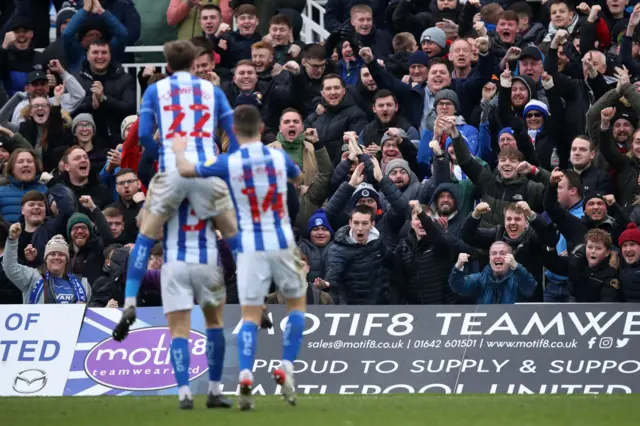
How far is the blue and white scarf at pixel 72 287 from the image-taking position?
16.0m

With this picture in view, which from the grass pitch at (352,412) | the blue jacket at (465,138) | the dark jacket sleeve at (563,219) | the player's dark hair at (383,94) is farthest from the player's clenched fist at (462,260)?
the player's dark hair at (383,94)

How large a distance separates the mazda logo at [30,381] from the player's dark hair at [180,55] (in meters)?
3.90

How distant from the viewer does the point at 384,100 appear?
18.4 metres

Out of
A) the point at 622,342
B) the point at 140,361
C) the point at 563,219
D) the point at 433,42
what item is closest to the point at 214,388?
the point at 140,361

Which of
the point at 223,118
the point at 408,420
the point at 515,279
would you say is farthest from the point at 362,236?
the point at 408,420

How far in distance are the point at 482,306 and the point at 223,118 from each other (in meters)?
3.95

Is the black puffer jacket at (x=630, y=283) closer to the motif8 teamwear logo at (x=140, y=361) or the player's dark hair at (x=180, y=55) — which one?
the motif8 teamwear logo at (x=140, y=361)

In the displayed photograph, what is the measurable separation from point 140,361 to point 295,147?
454cm

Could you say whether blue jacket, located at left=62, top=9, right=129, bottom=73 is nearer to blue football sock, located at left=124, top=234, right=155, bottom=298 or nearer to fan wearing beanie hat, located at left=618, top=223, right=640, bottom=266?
fan wearing beanie hat, located at left=618, top=223, right=640, bottom=266

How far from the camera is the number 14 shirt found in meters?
11.2

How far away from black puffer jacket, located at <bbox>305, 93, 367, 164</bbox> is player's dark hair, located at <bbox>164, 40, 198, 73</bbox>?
6.98 meters

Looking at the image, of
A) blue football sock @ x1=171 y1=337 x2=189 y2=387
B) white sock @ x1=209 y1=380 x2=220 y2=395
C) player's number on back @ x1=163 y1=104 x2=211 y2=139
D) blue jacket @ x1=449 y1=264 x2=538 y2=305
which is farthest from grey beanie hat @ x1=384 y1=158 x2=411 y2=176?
blue football sock @ x1=171 y1=337 x2=189 y2=387

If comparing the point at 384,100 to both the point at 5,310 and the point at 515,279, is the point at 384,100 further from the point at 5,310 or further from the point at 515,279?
the point at 5,310

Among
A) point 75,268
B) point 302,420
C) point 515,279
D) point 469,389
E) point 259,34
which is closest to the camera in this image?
point 302,420
